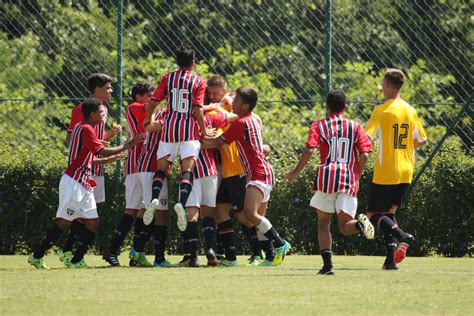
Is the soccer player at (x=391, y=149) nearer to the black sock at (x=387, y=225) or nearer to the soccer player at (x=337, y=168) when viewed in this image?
the black sock at (x=387, y=225)

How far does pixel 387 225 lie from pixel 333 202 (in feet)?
2.40

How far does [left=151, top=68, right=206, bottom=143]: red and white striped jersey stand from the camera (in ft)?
42.3

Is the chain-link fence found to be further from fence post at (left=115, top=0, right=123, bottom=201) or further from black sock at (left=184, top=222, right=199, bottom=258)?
black sock at (left=184, top=222, right=199, bottom=258)

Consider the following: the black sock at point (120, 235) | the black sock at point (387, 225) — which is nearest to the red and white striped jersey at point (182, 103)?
the black sock at point (120, 235)

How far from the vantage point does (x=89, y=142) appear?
1262 centimetres

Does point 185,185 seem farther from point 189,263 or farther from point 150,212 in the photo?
point 189,263

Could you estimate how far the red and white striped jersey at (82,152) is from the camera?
12.6m

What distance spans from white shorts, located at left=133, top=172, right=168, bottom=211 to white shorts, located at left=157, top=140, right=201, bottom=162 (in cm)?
31

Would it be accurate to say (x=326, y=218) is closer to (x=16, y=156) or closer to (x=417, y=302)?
(x=417, y=302)

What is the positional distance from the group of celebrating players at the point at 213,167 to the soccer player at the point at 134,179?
0.04 feet

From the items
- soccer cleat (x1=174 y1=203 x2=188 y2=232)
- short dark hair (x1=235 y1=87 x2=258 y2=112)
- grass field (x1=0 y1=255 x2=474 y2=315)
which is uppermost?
short dark hair (x1=235 y1=87 x2=258 y2=112)

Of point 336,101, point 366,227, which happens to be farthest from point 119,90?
point 366,227

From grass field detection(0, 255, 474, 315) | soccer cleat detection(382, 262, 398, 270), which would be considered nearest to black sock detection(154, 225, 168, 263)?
grass field detection(0, 255, 474, 315)

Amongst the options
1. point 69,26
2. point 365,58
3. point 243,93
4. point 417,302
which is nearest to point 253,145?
point 243,93
